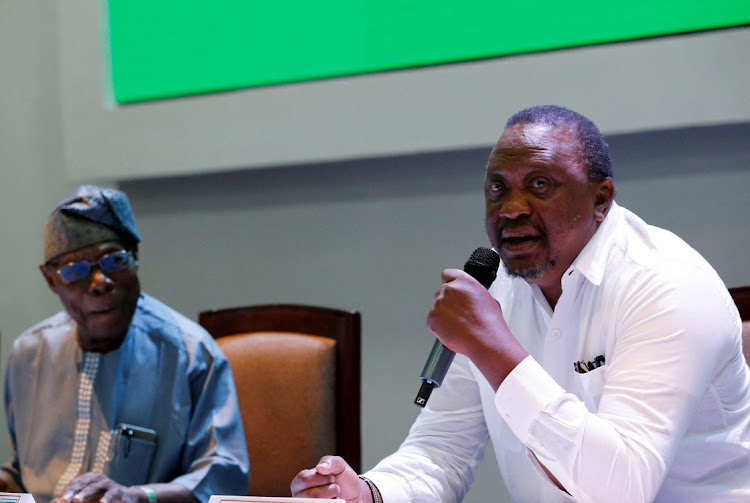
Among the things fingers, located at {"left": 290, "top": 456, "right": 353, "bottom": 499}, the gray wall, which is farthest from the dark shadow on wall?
fingers, located at {"left": 290, "top": 456, "right": 353, "bottom": 499}

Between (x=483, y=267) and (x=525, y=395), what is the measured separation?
330 millimetres

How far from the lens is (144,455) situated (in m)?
2.05

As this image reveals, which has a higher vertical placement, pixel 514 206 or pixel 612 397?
pixel 514 206

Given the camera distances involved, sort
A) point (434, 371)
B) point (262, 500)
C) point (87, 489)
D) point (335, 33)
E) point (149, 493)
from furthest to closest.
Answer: point (335, 33) < point (149, 493) < point (87, 489) < point (434, 371) < point (262, 500)

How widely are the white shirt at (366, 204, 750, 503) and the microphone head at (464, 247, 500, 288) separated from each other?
0.14m

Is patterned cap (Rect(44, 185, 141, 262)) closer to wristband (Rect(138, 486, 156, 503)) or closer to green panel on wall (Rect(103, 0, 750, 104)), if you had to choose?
wristband (Rect(138, 486, 156, 503))

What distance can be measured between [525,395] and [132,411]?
44.8 inches


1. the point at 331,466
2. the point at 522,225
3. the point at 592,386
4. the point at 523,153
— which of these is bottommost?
the point at 331,466

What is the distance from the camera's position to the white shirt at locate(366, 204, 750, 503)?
4.45 ft

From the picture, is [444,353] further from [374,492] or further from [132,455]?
[132,455]

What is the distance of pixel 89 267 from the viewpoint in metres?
2.11

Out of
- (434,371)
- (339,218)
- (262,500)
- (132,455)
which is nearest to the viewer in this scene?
(262,500)

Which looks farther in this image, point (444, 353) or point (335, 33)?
point (335, 33)

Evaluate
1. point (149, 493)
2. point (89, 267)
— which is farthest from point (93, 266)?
point (149, 493)
